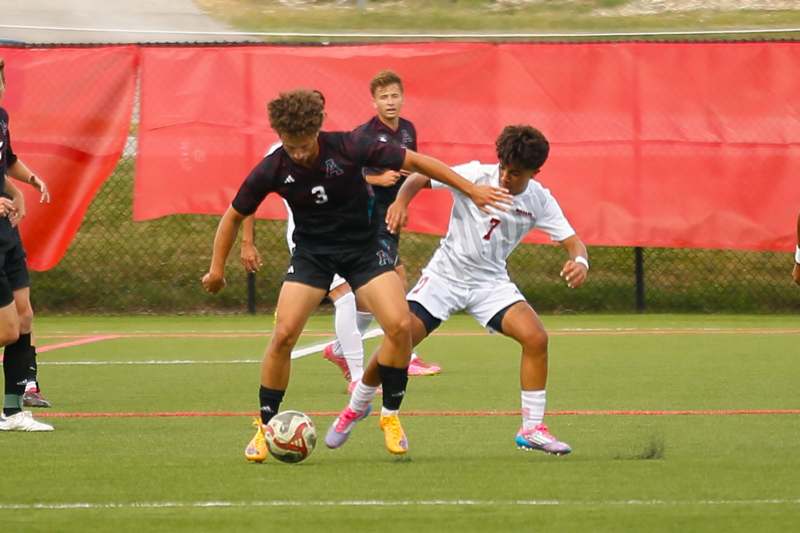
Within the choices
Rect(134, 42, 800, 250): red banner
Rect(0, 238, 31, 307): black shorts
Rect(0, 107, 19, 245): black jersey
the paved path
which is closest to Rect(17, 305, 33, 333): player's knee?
Rect(0, 238, 31, 307): black shorts

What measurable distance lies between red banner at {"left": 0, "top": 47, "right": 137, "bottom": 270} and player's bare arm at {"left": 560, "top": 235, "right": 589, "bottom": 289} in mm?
8721

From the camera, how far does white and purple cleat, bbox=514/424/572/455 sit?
779 cm

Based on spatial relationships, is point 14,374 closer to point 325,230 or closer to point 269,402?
point 269,402

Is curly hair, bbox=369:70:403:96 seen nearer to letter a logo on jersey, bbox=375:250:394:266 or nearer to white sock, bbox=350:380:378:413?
letter a logo on jersey, bbox=375:250:394:266

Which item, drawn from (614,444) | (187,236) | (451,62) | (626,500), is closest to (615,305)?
(451,62)

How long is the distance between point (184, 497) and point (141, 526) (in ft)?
1.98

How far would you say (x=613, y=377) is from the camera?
11.5m

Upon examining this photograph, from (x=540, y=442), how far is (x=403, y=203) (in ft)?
4.60

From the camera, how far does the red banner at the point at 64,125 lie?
15953 mm

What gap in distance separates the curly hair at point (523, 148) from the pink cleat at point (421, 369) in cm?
410

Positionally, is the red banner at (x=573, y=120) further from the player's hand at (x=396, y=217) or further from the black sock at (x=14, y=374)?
the player's hand at (x=396, y=217)

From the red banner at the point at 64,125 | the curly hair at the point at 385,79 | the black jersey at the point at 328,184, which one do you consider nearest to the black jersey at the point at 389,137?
the curly hair at the point at 385,79

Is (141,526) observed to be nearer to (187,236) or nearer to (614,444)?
(614,444)

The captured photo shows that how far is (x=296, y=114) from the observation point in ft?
24.0
